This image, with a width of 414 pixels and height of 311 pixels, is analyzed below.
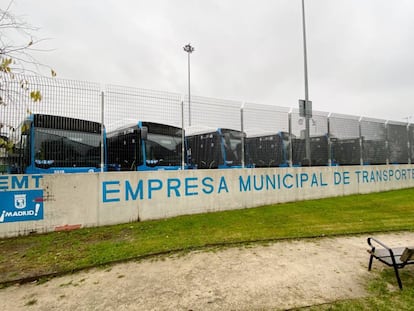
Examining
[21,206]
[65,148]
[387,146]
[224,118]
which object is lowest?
[21,206]

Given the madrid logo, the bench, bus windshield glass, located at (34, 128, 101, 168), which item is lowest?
the bench

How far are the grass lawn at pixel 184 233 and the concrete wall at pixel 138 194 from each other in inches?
14.4

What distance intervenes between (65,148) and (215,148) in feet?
16.0

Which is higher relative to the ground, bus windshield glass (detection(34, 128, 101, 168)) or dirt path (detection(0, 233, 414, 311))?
bus windshield glass (detection(34, 128, 101, 168))

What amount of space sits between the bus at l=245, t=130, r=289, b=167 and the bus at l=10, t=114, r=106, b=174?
5073 mm

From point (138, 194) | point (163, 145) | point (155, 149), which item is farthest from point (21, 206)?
point (163, 145)

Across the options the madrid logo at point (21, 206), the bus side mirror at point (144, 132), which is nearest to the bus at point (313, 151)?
the bus side mirror at point (144, 132)

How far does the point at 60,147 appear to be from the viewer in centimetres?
693

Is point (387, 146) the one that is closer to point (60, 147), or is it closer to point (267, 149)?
point (267, 149)

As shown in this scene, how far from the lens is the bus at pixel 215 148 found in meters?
8.88

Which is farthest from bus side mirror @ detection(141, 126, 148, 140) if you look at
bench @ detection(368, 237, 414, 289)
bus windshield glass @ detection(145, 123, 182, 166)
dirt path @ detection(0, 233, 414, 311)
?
bench @ detection(368, 237, 414, 289)

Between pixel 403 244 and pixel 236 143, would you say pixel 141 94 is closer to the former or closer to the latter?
pixel 236 143

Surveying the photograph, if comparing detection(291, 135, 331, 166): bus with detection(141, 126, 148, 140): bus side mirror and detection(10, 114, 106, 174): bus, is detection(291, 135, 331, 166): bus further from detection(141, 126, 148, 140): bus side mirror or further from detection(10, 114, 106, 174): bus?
detection(10, 114, 106, 174): bus

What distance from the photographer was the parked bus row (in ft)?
22.0
